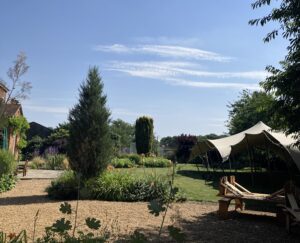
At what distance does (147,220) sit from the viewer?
877 centimetres

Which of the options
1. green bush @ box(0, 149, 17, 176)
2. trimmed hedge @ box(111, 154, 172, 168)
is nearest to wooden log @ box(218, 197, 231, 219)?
green bush @ box(0, 149, 17, 176)

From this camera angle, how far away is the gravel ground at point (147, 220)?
755cm

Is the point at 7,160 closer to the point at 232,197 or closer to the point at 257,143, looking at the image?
the point at 232,197

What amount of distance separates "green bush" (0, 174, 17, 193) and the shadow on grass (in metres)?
7.25

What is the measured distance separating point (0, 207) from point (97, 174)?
3447mm

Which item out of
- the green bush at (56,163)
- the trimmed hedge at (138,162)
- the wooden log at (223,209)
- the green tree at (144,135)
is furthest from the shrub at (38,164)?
the wooden log at (223,209)

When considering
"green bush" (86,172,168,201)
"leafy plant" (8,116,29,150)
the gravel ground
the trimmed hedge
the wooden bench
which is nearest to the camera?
the gravel ground

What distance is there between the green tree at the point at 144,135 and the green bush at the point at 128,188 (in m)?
22.8

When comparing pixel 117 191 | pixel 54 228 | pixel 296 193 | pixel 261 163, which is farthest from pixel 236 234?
pixel 261 163

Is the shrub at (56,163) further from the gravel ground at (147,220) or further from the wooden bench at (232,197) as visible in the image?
the wooden bench at (232,197)

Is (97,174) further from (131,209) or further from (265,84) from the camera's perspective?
(265,84)

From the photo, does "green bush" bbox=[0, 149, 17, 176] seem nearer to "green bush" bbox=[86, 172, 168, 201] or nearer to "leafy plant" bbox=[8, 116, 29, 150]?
"green bush" bbox=[86, 172, 168, 201]

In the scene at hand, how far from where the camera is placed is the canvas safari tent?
48.7 feet

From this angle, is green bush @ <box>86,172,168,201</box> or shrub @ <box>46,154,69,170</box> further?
shrub @ <box>46,154,69,170</box>
